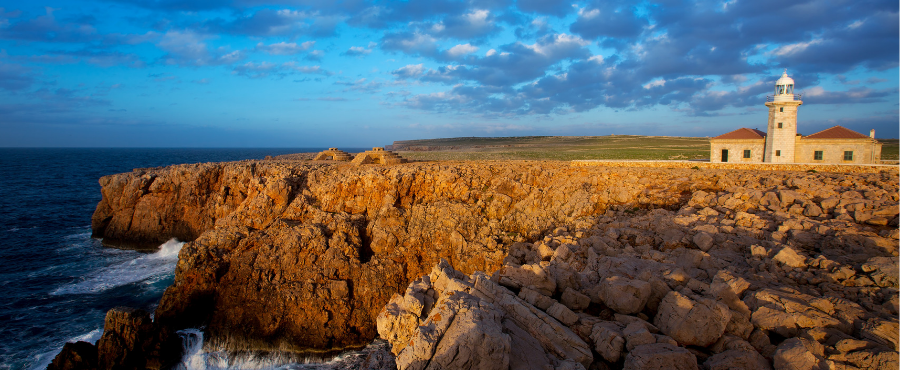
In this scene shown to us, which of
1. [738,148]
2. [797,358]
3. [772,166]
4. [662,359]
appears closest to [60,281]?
[662,359]

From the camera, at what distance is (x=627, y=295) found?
7.30m

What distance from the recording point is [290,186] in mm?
20641

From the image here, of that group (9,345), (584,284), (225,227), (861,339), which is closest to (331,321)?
(225,227)

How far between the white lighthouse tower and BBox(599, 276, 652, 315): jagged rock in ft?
69.8

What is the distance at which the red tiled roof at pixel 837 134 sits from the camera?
2172 centimetres

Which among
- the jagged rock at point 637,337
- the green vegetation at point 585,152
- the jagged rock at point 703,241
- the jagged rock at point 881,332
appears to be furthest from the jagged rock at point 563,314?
Answer: the green vegetation at point 585,152

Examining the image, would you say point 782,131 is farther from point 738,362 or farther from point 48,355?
point 48,355

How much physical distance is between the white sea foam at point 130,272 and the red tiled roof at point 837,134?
118 feet

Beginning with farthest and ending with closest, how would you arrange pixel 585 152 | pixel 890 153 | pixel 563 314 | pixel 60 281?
pixel 585 152 < pixel 890 153 < pixel 60 281 < pixel 563 314

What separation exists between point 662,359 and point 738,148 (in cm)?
2433

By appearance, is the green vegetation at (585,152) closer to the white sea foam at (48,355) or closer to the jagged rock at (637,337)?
the white sea foam at (48,355)

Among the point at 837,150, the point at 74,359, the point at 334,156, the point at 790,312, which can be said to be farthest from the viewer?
the point at 334,156

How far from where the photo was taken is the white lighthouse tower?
858 inches

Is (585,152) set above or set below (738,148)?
below
